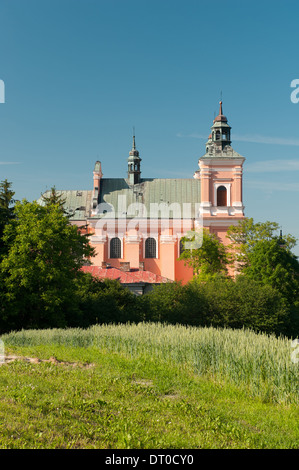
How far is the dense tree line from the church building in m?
5.17

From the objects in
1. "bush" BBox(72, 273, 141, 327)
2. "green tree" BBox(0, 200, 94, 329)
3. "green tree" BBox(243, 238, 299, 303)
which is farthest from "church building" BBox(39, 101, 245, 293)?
"green tree" BBox(0, 200, 94, 329)

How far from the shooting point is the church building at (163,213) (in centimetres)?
5281

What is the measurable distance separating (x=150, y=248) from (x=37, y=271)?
91.6ft

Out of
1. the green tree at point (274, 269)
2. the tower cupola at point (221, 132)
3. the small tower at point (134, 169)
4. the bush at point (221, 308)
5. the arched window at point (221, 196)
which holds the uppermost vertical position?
the tower cupola at point (221, 132)

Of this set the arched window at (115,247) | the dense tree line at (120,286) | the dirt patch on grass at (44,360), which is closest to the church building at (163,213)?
the arched window at (115,247)

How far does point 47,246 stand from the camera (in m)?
28.2

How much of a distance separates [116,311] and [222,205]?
25.7 metres

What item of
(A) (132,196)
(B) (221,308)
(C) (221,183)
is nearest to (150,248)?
(A) (132,196)

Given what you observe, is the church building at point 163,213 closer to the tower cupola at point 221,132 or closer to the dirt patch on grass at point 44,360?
the tower cupola at point 221,132

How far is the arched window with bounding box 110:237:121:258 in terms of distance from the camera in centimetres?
5419

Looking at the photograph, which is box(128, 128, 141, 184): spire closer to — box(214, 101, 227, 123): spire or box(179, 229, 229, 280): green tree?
box(214, 101, 227, 123): spire

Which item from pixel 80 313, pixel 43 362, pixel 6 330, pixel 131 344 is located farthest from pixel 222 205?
pixel 43 362

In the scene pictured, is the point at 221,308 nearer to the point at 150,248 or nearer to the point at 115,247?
the point at 150,248
